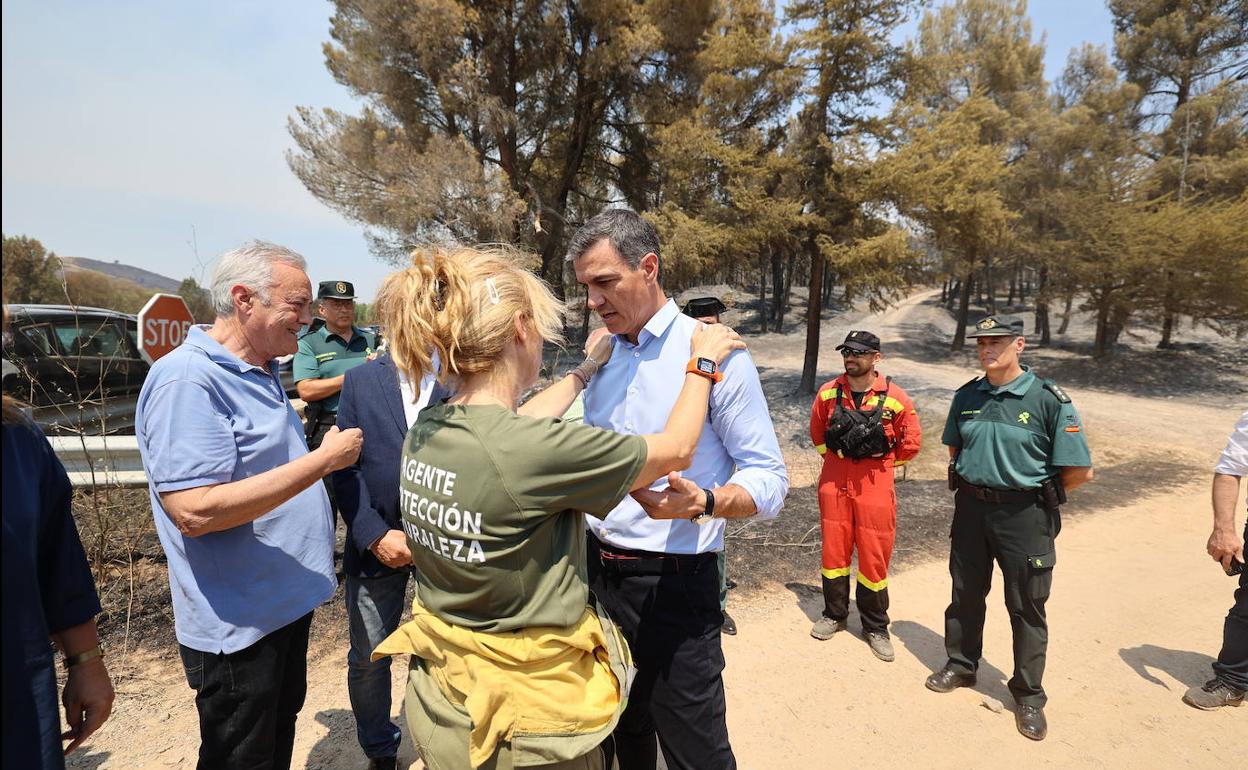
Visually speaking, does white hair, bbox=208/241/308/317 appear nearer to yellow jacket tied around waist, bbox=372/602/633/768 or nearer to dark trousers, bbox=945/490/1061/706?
yellow jacket tied around waist, bbox=372/602/633/768

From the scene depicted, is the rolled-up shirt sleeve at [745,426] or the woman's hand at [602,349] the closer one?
the rolled-up shirt sleeve at [745,426]

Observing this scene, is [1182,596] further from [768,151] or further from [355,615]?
[768,151]

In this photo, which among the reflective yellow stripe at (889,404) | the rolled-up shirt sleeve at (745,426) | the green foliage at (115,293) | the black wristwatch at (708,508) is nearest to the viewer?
the black wristwatch at (708,508)

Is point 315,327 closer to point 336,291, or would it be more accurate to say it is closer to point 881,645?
point 336,291

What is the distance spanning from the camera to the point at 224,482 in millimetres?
1715

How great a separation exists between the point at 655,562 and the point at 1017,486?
2.25 meters

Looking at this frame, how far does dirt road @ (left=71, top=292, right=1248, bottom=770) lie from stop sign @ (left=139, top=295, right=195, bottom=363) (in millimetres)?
1779

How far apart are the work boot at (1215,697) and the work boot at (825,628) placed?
1.81 meters

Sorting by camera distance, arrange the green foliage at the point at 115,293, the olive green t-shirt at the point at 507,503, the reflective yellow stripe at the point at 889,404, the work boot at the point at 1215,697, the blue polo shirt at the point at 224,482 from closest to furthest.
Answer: the olive green t-shirt at the point at 507,503 → the blue polo shirt at the point at 224,482 → the work boot at the point at 1215,697 → the reflective yellow stripe at the point at 889,404 → the green foliage at the point at 115,293

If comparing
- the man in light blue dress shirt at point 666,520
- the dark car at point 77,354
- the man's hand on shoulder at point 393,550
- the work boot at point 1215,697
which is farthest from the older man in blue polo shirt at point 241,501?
the dark car at point 77,354

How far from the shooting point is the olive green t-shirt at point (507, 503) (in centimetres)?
121

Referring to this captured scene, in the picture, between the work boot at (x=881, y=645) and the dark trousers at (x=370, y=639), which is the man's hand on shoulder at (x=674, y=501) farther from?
the work boot at (x=881, y=645)

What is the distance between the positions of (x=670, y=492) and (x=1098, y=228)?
22.7m

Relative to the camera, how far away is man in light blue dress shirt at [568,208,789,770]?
1814 millimetres
